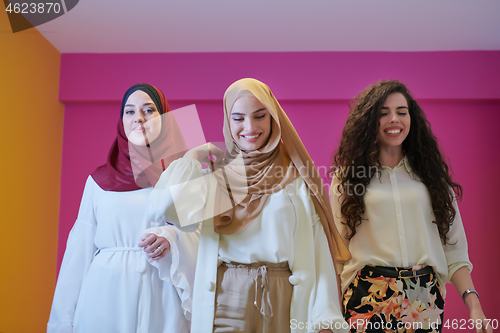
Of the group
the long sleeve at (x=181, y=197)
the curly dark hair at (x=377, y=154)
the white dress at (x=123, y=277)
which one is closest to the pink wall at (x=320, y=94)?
the curly dark hair at (x=377, y=154)

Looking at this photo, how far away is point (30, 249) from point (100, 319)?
161 cm

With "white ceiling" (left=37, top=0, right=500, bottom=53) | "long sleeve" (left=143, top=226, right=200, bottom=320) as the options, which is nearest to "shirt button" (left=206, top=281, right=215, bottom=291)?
"long sleeve" (left=143, top=226, right=200, bottom=320)

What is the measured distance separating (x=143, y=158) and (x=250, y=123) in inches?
26.2

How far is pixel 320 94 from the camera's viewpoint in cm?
330

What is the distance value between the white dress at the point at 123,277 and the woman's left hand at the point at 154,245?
4 centimetres

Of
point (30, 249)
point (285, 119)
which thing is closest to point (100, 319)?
point (285, 119)

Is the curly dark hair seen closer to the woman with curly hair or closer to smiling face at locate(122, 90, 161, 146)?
the woman with curly hair

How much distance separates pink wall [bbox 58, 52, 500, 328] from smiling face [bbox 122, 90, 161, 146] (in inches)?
55.6

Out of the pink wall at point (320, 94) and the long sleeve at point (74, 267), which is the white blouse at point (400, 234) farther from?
the pink wall at point (320, 94)

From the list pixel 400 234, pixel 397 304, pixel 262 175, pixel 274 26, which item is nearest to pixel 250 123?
pixel 262 175

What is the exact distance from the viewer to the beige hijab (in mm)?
1481

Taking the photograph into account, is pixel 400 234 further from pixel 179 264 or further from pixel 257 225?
pixel 179 264

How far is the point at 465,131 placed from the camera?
11.2ft

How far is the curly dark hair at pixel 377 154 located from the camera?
1787mm
